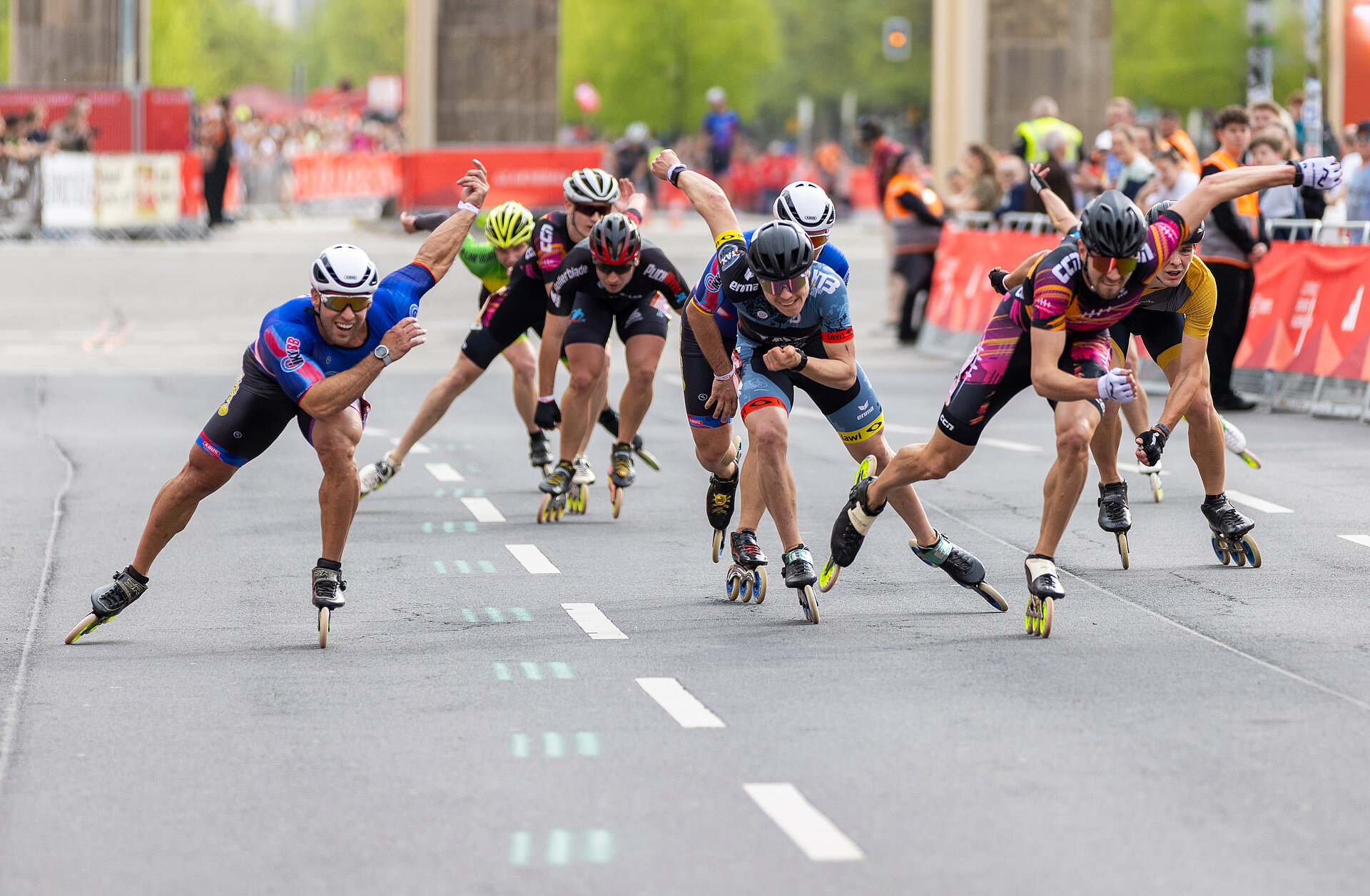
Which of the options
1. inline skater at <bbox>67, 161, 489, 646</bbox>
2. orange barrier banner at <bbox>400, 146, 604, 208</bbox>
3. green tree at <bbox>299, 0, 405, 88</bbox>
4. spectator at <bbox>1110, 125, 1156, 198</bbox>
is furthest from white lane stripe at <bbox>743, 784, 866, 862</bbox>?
green tree at <bbox>299, 0, 405, 88</bbox>

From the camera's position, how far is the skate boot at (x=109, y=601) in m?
8.20

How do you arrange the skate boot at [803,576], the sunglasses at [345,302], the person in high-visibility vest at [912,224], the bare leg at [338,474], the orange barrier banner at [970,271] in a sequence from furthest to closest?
the person in high-visibility vest at [912,224], the orange barrier banner at [970,271], the skate boot at [803,576], the bare leg at [338,474], the sunglasses at [345,302]

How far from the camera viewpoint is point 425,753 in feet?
21.2

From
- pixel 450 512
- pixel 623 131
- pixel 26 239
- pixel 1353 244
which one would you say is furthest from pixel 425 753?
pixel 623 131

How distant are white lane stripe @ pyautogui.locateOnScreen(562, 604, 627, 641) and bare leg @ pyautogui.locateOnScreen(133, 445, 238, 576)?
1574 mm

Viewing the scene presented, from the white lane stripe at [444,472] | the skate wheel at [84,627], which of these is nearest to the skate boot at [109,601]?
the skate wheel at [84,627]

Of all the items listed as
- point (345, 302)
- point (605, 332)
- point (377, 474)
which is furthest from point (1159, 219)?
A: point (377, 474)

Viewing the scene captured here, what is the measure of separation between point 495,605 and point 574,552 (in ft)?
4.75

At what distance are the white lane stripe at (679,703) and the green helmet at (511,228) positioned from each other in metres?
5.06

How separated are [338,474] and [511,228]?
4.16 m

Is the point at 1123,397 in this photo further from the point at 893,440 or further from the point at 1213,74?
the point at 1213,74

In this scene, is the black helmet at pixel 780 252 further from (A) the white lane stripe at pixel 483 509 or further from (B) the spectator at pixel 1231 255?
(B) the spectator at pixel 1231 255

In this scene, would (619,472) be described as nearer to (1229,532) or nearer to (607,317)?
(607,317)

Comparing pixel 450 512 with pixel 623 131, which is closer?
pixel 450 512
